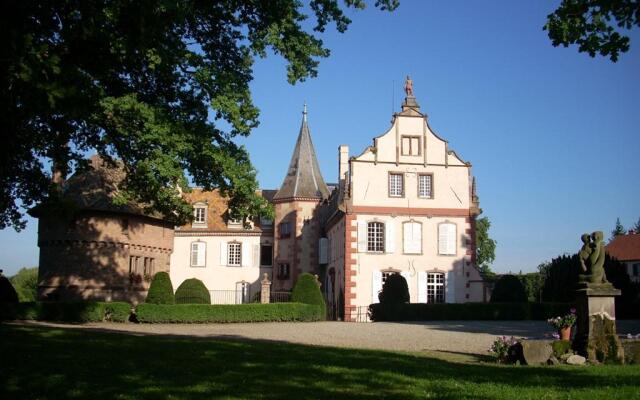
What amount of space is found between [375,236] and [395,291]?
466cm

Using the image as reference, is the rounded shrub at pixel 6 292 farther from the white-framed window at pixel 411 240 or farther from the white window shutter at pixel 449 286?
the white window shutter at pixel 449 286

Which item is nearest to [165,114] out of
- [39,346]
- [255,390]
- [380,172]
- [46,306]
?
[39,346]

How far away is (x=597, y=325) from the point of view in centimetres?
1312

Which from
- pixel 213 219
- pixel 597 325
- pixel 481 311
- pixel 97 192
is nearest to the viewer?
pixel 597 325

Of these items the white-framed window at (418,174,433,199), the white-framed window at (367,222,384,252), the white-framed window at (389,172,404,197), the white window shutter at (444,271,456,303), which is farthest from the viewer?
the white-framed window at (418,174,433,199)

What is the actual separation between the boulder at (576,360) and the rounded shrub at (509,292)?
1901 centimetres

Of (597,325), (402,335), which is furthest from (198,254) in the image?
(597,325)

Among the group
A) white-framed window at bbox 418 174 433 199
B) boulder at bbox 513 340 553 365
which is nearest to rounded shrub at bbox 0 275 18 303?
white-framed window at bbox 418 174 433 199

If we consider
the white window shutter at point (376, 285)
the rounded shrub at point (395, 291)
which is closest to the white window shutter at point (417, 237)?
the white window shutter at point (376, 285)

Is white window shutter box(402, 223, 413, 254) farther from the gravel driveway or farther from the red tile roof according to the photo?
the red tile roof

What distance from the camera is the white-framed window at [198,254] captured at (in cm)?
4656

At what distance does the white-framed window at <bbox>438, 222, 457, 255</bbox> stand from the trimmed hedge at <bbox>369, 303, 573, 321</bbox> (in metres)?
5.80

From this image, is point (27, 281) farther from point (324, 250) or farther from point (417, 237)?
point (417, 237)

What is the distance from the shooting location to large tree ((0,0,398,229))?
38.5 ft
